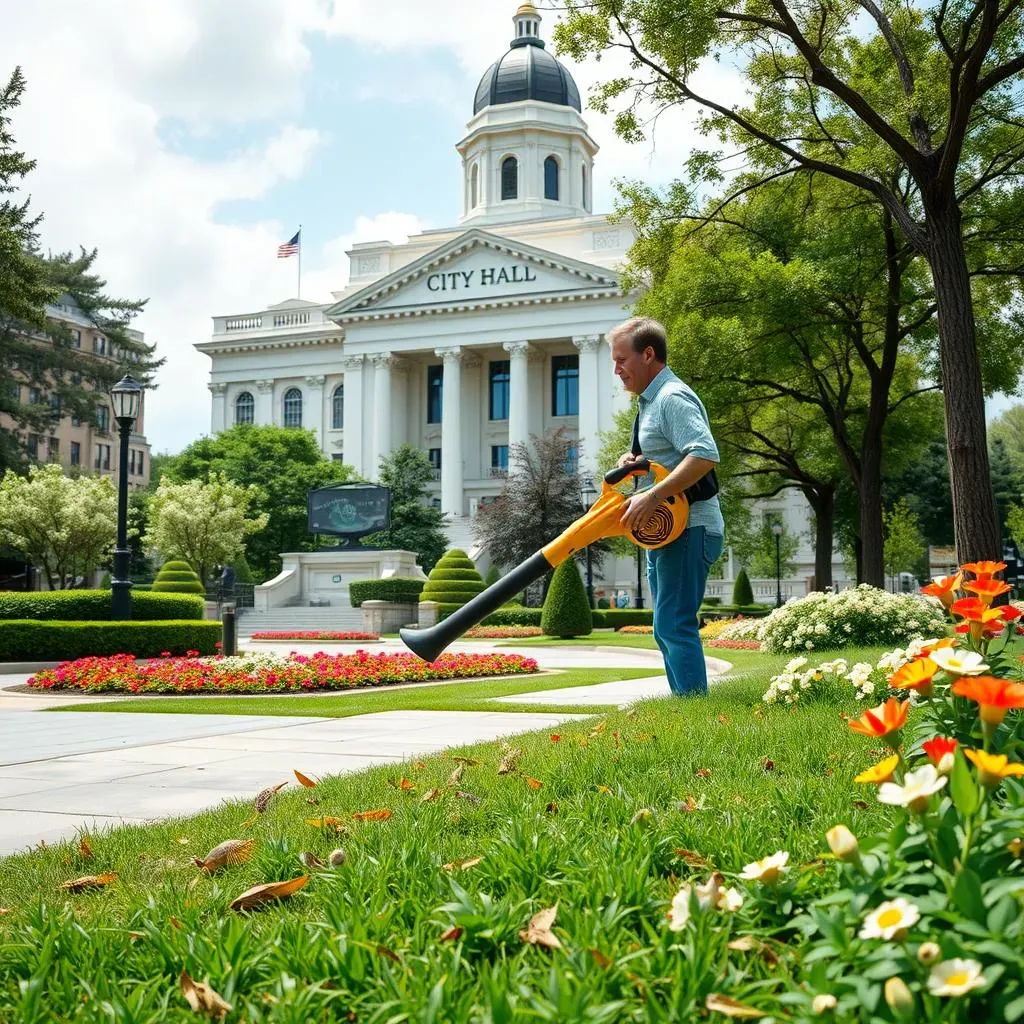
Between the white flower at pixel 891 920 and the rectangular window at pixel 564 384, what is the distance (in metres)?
62.2

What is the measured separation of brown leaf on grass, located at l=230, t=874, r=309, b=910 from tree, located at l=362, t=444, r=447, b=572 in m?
45.2

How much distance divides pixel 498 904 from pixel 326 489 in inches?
1561

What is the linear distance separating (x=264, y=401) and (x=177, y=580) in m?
36.6

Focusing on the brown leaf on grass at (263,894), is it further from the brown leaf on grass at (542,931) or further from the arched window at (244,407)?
the arched window at (244,407)

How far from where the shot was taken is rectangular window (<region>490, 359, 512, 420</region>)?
65.2m

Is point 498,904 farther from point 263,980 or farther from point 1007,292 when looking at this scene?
point 1007,292

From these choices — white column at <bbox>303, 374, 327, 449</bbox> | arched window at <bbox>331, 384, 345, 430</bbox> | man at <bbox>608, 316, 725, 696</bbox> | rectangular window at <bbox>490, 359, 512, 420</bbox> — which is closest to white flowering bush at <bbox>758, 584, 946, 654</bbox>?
man at <bbox>608, 316, 725, 696</bbox>

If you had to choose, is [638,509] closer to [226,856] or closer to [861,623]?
[226,856]

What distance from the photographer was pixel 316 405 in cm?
6956

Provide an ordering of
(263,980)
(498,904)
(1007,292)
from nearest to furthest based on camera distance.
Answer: (263,980) → (498,904) → (1007,292)

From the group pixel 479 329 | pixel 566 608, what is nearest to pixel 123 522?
pixel 566 608

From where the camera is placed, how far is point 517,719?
791 cm

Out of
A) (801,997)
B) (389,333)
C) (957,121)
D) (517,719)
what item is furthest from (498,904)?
(389,333)

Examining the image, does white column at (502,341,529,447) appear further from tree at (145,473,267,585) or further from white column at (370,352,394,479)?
tree at (145,473,267,585)
